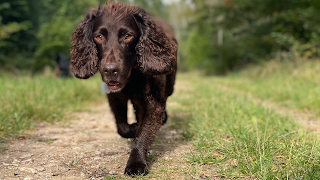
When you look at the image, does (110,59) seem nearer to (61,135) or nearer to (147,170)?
(147,170)

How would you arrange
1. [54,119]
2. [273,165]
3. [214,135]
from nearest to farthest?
[273,165] < [214,135] < [54,119]

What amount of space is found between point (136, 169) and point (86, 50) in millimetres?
1145

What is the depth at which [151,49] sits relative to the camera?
7.62 feet

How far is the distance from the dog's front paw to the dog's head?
1.97ft

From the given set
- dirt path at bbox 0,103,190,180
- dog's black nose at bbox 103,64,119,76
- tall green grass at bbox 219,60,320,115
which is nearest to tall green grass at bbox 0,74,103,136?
dirt path at bbox 0,103,190,180

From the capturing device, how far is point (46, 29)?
10852 mm

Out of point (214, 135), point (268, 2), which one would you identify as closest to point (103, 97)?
point (214, 135)

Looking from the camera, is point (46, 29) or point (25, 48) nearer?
point (46, 29)

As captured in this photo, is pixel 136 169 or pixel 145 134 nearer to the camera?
pixel 136 169

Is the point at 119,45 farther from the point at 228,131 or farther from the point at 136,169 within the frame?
the point at 228,131

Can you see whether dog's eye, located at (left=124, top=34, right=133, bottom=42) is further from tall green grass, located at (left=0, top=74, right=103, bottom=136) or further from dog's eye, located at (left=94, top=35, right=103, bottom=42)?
tall green grass, located at (left=0, top=74, right=103, bottom=136)

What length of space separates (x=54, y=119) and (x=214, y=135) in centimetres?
244

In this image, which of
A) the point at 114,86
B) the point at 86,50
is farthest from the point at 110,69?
the point at 86,50

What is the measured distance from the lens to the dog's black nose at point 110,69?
6.56 feet
